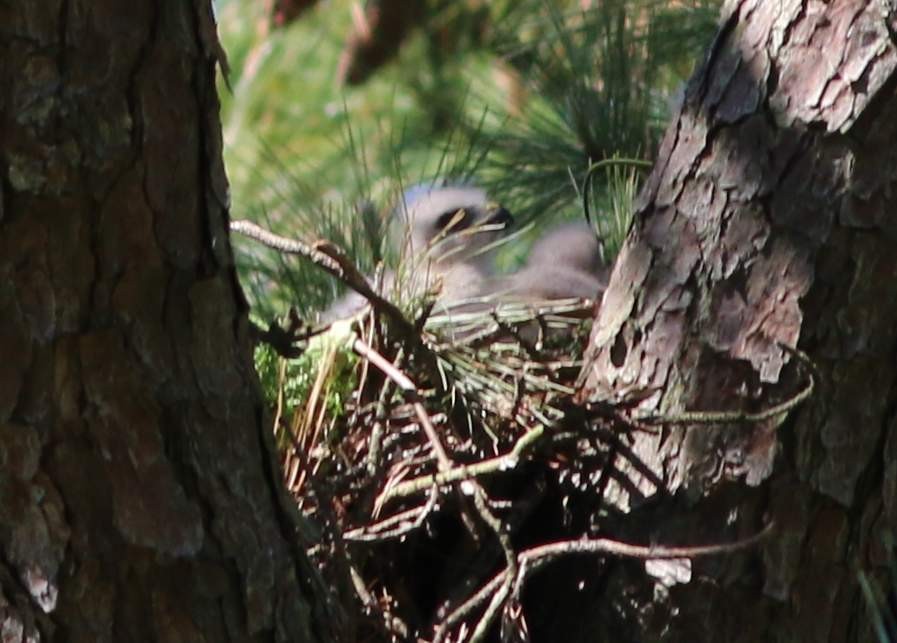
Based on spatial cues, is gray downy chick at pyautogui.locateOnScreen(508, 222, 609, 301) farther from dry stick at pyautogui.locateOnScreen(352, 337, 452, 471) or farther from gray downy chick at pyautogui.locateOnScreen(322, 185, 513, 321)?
dry stick at pyautogui.locateOnScreen(352, 337, 452, 471)

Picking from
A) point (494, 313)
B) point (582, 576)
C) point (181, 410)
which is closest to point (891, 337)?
point (582, 576)

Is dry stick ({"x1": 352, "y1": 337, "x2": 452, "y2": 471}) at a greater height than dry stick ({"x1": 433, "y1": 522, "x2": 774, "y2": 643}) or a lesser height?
greater

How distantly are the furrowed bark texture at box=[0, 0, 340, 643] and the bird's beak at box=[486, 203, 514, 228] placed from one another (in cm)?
125

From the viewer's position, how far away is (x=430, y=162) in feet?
13.2

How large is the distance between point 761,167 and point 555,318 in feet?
1.89

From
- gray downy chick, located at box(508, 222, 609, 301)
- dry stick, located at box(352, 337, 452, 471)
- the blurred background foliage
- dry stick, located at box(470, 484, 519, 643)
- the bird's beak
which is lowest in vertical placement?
dry stick, located at box(470, 484, 519, 643)

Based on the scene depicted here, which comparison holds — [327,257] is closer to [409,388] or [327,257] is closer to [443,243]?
[409,388]

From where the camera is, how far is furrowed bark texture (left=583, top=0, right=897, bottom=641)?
1523mm

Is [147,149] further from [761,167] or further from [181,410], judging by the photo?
[761,167]

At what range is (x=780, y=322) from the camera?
1546mm

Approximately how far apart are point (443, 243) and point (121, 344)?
4.03 feet

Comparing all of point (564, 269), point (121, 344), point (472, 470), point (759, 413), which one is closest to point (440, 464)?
point (472, 470)

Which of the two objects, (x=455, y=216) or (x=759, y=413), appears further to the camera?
(x=455, y=216)

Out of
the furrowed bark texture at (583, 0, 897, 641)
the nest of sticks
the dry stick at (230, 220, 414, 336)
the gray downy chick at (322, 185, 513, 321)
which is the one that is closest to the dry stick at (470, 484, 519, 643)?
the nest of sticks
